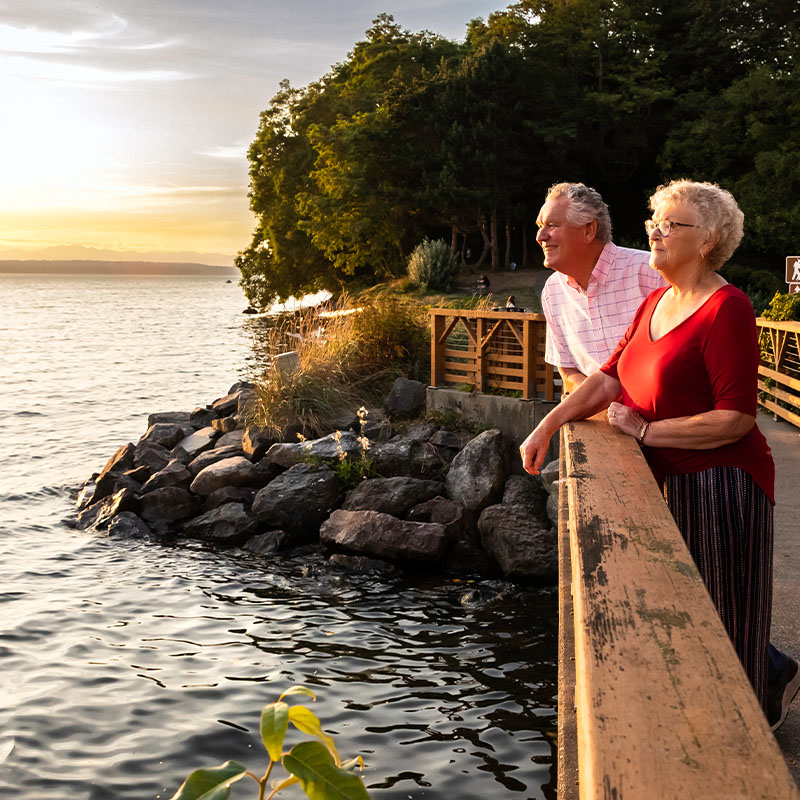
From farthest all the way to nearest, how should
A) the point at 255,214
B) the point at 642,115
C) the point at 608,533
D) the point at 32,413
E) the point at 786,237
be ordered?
the point at 255,214 → the point at 642,115 → the point at 786,237 → the point at 32,413 → the point at 608,533

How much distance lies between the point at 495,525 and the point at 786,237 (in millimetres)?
30922

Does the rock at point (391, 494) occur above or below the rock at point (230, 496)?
above

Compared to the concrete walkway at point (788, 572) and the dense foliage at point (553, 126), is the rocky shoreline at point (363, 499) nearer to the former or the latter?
the concrete walkway at point (788, 572)

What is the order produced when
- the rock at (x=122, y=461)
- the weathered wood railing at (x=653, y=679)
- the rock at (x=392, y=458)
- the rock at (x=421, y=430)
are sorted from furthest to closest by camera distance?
1. the rock at (x=122, y=461)
2. the rock at (x=421, y=430)
3. the rock at (x=392, y=458)
4. the weathered wood railing at (x=653, y=679)

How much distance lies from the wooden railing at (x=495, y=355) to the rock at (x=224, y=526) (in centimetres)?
374

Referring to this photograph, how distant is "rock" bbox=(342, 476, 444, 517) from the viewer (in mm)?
11055

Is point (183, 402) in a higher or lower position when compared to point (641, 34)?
lower

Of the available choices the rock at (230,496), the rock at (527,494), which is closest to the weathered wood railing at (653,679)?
the rock at (527,494)

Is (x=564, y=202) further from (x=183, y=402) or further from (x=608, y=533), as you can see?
(x=183, y=402)

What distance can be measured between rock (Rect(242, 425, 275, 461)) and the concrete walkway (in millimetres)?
6765

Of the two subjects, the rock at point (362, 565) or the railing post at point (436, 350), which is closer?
the rock at point (362, 565)

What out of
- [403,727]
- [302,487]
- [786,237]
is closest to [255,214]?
[786,237]

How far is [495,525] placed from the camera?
1015 cm

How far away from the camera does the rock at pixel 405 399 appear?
13945 mm
